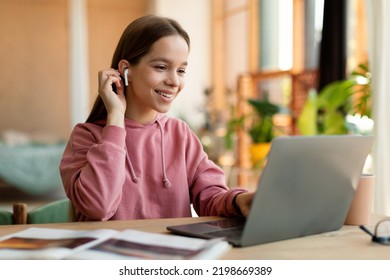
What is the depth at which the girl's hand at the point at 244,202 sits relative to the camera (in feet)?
3.91

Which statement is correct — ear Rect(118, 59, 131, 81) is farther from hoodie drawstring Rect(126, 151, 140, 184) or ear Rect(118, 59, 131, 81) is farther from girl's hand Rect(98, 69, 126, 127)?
hoodie drawstring Rect(126, 151, 140, 184)

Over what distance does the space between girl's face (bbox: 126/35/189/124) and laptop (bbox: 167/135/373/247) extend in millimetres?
373

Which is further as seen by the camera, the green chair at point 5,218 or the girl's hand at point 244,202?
the green chair at point 5,218

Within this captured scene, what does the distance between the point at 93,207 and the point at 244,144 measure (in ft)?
18.5

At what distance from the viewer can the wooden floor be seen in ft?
17.6

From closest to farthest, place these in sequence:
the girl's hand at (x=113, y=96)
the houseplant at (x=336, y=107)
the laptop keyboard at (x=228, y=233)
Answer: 1. the laptop keyboard at (x=228, y=233)
2. the girl's hand at (x=113, y=96)
3. the houseplant at (x=336, y=107)

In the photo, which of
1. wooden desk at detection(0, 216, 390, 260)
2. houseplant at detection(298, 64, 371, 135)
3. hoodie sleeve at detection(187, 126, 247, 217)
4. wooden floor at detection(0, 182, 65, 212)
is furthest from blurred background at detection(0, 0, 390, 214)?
wooden desk at detection(0, 216, 390, 260)

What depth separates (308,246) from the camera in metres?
1.00

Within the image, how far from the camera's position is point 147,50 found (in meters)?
1.40

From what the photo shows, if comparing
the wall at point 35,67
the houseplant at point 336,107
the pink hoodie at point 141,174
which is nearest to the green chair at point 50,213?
the pink hoodie at point 141,174

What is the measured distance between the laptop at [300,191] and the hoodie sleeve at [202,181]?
11.2 inches

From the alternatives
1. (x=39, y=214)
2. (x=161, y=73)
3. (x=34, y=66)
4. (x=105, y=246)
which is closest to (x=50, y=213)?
(x=39, y=214)

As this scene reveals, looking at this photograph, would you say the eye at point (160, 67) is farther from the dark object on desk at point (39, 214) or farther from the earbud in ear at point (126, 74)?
the dark object on desk at point (39, 214)

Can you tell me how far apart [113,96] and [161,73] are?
0.13 m
